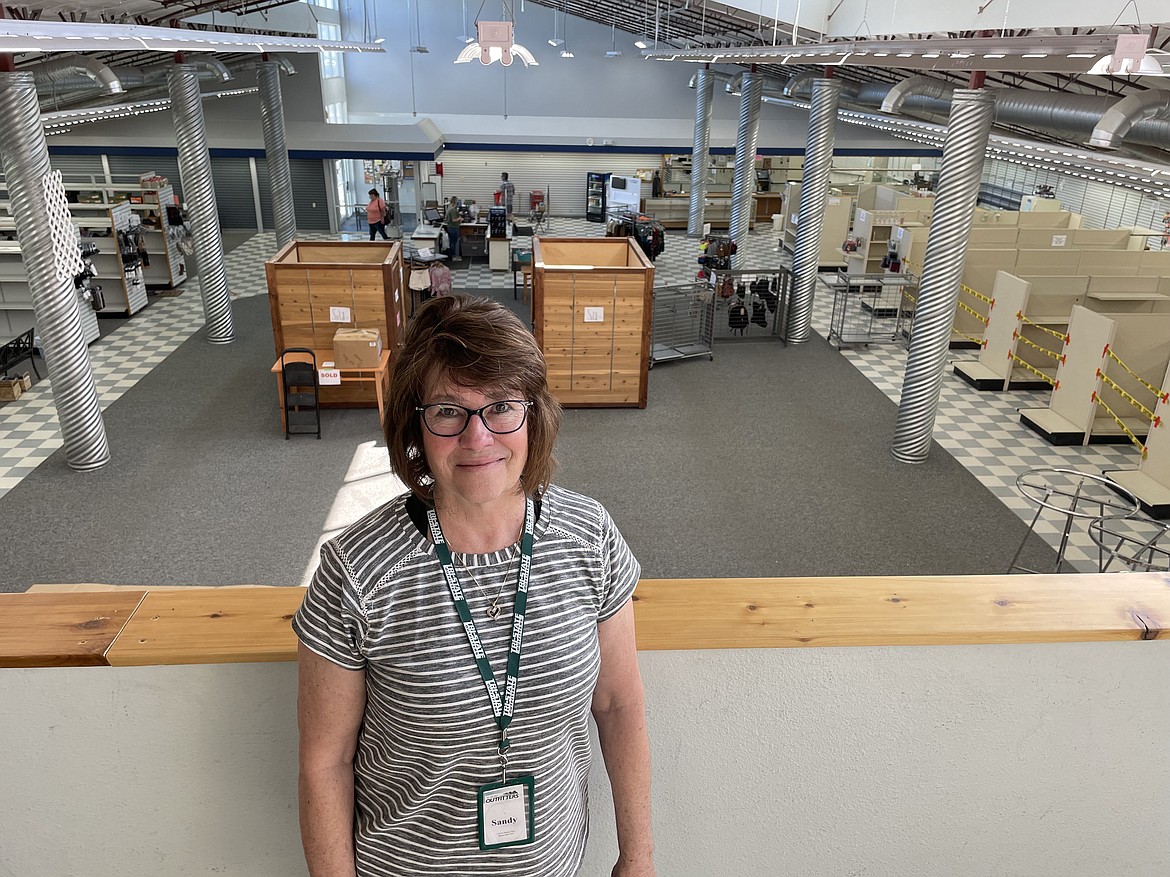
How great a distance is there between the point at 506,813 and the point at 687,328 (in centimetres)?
1222

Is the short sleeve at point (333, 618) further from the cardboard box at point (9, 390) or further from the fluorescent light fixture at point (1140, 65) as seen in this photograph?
the cardboard box at point (9, 390)

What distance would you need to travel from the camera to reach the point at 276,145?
49.7 ft

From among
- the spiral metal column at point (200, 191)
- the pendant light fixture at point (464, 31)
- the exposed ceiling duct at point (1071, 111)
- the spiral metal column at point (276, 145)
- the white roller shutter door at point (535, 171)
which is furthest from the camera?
the white roller shutter door at point (535, 171)

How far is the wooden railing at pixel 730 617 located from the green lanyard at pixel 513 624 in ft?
1.23

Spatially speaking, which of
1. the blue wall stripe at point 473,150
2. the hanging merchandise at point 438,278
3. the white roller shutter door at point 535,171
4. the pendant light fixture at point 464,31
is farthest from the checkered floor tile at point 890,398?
the pendant light fixture at point 464,31

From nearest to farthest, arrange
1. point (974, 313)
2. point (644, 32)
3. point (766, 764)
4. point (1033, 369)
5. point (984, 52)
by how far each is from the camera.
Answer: point (766, 764) < point (984, 52) < point (1033, 369) < point (974, 313) < point (644, 32)

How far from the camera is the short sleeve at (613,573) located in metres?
1.41

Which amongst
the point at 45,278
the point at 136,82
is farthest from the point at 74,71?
the point at 136,82

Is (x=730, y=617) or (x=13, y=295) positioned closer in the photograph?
(x=730, y=617)

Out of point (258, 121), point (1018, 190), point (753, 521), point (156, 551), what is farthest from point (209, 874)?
point (1018, 190)

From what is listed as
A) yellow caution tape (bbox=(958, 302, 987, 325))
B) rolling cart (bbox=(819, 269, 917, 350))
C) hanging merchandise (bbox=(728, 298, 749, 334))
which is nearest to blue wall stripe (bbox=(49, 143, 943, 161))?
rolling cart (bbox=(819, 269, 917, 350))

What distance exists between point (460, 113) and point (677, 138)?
618 cm

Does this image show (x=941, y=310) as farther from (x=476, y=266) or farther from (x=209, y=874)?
(x=476, y=266)

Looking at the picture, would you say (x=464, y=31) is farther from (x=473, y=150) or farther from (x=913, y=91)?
(x=913, y=91)
